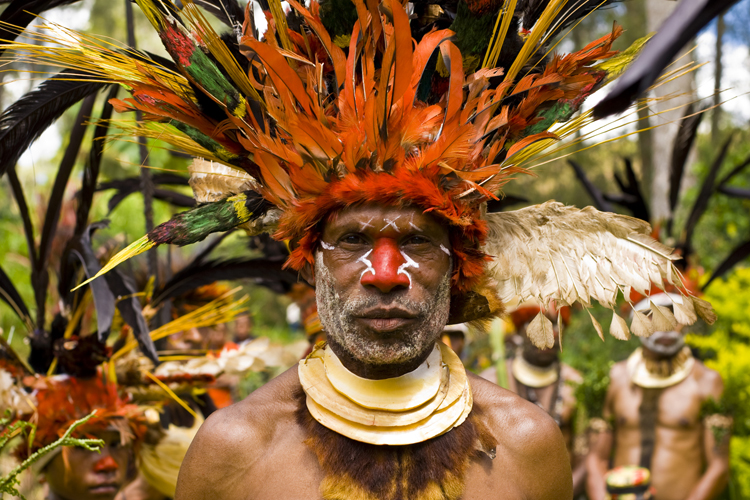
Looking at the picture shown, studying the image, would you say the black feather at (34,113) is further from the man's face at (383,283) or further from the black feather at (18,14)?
the man's face at (383,283)

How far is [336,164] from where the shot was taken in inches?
76.9

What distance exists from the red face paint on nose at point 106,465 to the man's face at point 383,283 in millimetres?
1872

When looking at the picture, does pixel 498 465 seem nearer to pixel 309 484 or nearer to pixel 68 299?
pixel 309 484

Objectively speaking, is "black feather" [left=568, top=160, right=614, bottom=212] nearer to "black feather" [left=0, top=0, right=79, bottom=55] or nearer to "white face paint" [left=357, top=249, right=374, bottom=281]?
"white face paint" [left=357, top=249, right=374, bottom=281]

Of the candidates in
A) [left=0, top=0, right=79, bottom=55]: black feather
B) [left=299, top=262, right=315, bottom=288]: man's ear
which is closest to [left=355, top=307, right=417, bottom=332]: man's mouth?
[left=299, top=262, right=315, bottom=288]: man's ear

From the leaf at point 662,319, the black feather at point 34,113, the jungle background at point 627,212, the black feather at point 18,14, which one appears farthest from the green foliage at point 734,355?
the black feather at point 18,14

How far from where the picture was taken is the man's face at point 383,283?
6.31 feet

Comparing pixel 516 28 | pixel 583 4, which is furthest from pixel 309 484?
pixel 583 4

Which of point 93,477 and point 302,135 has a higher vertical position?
point 302,135

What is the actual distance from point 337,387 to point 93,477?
73.6 inches

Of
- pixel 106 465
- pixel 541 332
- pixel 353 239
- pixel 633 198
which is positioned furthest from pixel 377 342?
pixel 633 198

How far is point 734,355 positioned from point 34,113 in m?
6.10

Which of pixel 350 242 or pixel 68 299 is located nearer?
pixel 350 242

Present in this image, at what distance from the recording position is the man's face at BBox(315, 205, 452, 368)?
6.31ft
